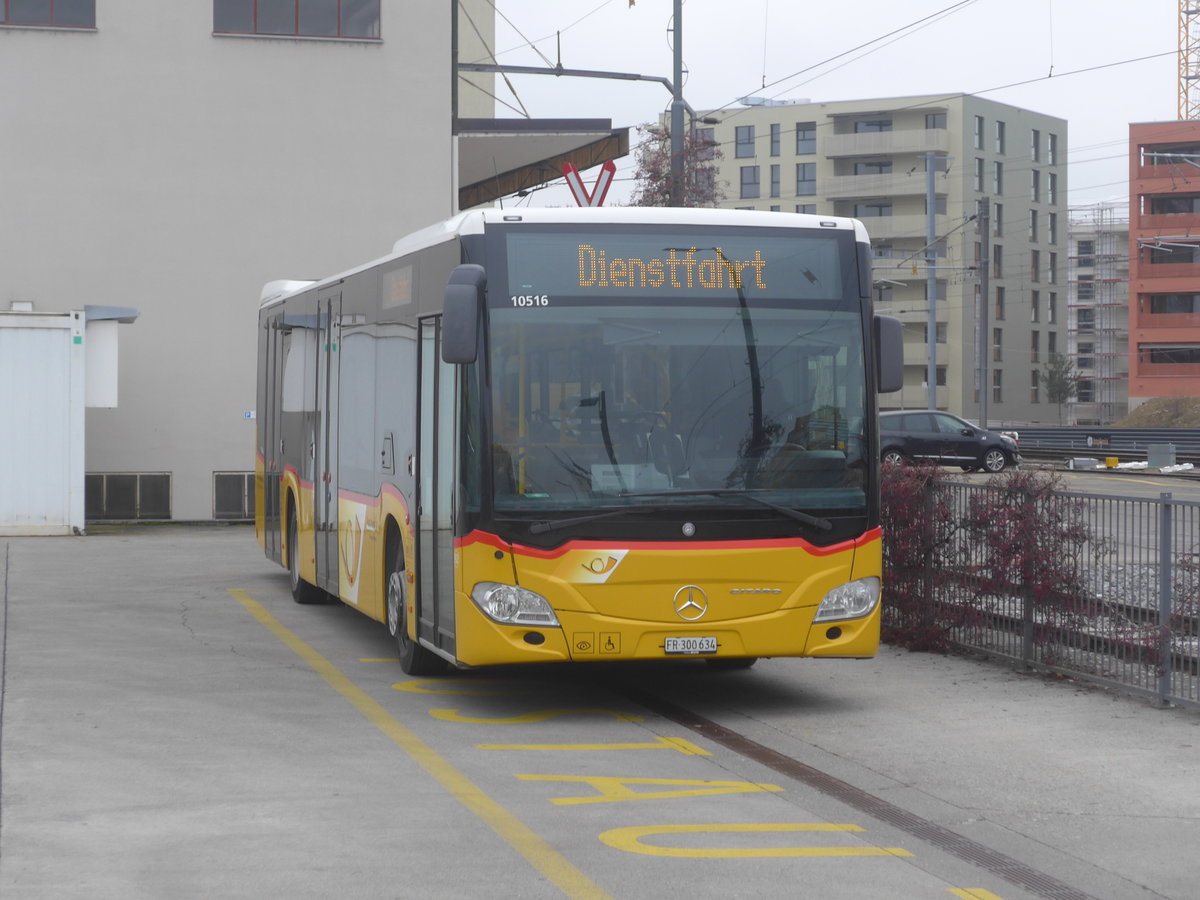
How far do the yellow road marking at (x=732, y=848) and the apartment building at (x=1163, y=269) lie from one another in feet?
281

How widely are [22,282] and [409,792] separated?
2159 cm

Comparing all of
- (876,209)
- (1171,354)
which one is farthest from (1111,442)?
(876,209)

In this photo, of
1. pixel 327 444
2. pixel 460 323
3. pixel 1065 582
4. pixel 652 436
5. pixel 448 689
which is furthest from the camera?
pixel 327 444

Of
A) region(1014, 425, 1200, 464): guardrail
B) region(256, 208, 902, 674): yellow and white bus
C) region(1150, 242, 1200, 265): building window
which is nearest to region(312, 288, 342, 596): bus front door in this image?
region(256, 208, 902, 674): yellow and white bus

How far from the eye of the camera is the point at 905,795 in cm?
793

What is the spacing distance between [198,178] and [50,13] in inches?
135

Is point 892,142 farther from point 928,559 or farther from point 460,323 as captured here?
point 460,323

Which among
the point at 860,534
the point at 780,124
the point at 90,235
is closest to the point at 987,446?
the point at 90,235

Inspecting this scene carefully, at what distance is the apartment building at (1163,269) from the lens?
88.9 meters

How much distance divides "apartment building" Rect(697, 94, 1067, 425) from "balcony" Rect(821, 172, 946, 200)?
0.08 meters

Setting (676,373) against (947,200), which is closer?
(676,373)

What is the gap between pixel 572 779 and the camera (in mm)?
8203

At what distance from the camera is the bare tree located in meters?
24.5

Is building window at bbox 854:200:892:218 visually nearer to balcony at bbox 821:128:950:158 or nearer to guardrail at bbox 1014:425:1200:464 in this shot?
balcony at bbox 821:128:950:158
